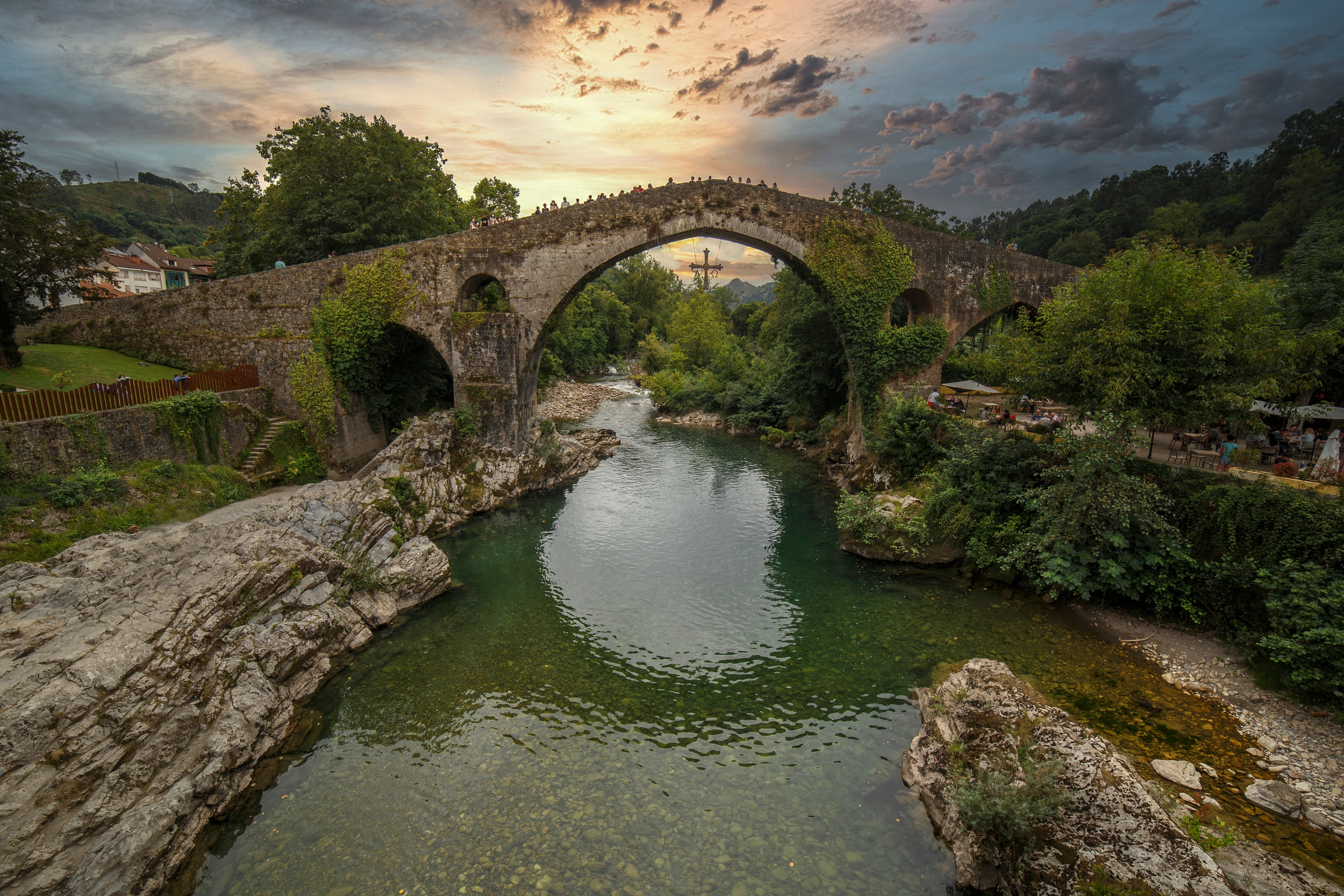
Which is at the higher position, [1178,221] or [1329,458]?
[1178,221]

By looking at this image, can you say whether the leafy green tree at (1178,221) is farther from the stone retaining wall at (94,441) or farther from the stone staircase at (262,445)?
the stone retaining wall at (94,441)

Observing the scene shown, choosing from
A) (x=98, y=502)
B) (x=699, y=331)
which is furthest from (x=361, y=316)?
(x=699, y=331)

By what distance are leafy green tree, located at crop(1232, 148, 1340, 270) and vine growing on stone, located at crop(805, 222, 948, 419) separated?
875 inches

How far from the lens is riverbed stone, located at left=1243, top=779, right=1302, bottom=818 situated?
20.6ft

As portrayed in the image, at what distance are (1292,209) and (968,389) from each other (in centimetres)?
2500

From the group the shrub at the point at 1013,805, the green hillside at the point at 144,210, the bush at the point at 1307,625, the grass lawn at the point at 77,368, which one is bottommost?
the shrub at the point at 1013,805

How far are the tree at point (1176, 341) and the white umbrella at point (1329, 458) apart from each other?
4.80 ft

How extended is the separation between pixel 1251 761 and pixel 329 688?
42.4 ft

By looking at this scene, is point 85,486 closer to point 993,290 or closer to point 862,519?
point 862,519

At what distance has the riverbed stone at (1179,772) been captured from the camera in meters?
A: 6.74

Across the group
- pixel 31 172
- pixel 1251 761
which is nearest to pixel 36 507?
pixel 31 172

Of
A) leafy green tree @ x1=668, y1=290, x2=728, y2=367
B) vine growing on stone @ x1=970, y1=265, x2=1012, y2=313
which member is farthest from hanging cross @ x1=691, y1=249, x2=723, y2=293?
vine growing on stone @ x1=970, y1=265, x2=1012, y2=313

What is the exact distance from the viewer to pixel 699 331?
4294 centimetres

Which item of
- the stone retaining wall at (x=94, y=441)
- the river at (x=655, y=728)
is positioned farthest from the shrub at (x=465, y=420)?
the stone retaining wall at (x=94, y=441)
